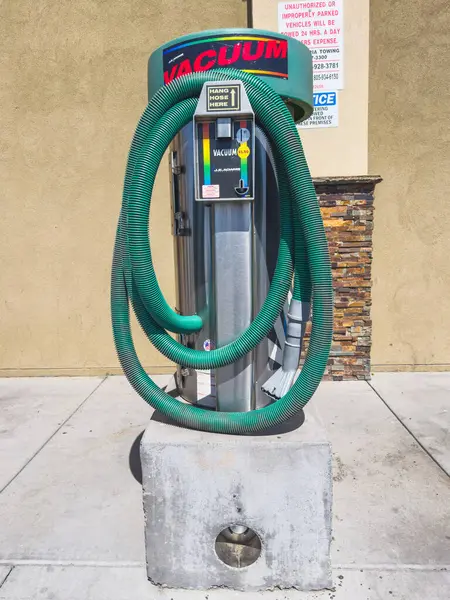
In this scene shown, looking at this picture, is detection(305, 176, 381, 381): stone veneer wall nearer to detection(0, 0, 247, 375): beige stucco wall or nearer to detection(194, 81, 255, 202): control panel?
detection(0, 0, 247, 375): beige stucco wall

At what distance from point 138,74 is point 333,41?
182cm

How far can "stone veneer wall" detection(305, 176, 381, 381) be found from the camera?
440 cm

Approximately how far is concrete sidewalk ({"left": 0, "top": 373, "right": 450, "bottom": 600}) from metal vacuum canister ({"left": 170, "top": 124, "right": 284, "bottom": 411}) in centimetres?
86

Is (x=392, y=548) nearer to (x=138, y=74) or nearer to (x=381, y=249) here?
(x=381, y=249)

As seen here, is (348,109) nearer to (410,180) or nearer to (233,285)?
(410,180)

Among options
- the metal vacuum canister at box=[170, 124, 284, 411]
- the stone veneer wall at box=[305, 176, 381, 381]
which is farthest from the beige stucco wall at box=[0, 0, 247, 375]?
the metal vacuum canister at box=[170, 124, 284, 411]

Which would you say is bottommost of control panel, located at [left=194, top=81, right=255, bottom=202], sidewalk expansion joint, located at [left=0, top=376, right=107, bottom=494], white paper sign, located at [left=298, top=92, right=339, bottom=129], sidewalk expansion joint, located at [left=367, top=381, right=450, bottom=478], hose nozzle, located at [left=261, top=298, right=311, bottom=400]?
sidewalk expansion joint, located at [left=0, top=376, right=107, bottom=494]

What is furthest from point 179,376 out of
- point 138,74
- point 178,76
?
point 138,74

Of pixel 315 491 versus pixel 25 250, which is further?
A: pixel 25 250

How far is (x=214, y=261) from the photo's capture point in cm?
220

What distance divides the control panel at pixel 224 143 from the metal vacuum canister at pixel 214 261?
10 cm

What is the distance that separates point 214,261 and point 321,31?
3184 millimetres

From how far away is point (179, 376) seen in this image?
2.65 meters

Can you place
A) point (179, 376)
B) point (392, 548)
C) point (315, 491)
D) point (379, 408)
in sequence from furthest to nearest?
point (379, 408)
point (179, 376)
point (392, 548)
point (315, 491)
